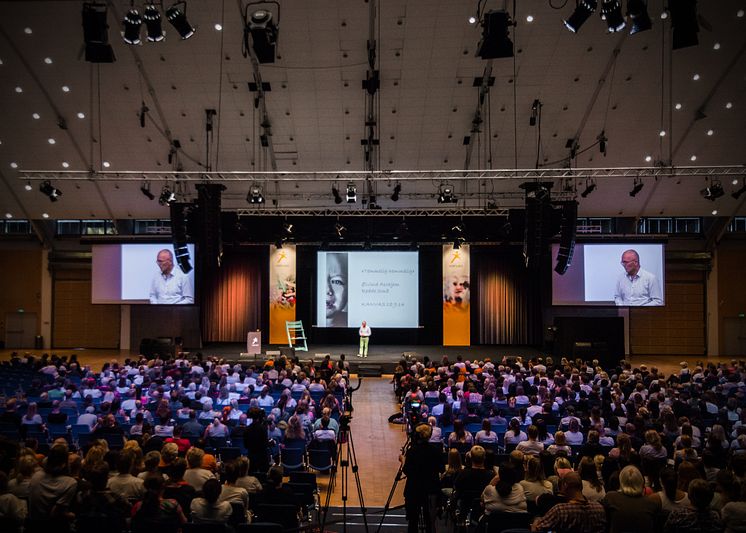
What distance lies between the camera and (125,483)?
18.0 ft

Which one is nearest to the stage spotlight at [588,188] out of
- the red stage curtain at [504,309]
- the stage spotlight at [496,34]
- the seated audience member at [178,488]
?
the red stage curtain at [504,309]

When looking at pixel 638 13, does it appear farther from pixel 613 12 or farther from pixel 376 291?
pixel 376 291

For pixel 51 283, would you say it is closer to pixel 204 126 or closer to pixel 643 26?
pixel 204 126

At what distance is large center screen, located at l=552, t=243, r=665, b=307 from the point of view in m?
21.2

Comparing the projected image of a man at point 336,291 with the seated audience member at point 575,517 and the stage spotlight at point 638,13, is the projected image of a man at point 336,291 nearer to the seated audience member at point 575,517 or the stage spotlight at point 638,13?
the stage spotlight at point 638,13

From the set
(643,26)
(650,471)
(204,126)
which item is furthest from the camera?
(204,126)

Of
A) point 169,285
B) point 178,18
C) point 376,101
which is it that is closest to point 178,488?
point 178,18

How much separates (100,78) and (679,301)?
23.0m

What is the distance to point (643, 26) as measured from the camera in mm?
8812

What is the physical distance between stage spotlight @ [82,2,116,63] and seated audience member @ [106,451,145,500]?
7.39 metres

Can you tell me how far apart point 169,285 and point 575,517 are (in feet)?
65.3

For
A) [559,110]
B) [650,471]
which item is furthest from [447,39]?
[650,471]

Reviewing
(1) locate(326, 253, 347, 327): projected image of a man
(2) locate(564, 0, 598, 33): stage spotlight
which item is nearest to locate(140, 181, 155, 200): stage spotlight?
(1) locate(326, 253, 347, 327): projected image of a man

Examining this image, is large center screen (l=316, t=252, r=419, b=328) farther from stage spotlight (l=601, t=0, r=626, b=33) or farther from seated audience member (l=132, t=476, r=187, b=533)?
seated audience member (l=132, t=476, r=187, b=533)
